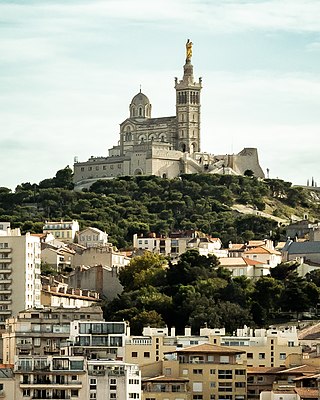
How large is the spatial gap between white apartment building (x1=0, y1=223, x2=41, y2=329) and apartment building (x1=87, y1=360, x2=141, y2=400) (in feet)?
102

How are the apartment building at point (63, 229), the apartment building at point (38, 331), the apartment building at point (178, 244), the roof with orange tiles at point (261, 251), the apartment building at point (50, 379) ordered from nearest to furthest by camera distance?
the apartment building at point (50, 379) → the apartment building at point (38, 331) → the roof with orange tiles at point (261, 251) → the apartment building at point (178, 244) → the apartment building at point (63, 229)

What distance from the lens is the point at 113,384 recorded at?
7806 centimetres

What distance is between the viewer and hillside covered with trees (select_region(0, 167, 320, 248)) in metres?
168

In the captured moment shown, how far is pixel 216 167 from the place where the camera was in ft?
646

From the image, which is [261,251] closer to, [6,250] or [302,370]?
[6,250]

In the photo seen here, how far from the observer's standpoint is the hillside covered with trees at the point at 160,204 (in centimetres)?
16762

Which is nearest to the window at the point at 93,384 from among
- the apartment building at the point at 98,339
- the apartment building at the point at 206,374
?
the apartment building at the point at 206,374

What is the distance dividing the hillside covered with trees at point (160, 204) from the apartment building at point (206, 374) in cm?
6781

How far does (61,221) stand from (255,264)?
31.1m

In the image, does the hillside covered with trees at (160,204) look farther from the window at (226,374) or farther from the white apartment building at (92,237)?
the window at (226,374)

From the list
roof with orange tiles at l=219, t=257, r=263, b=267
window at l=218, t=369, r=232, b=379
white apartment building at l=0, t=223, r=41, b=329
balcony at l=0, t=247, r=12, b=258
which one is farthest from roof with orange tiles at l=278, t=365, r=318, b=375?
roof with orange tiles at l=219, t=257, r=263, b=267

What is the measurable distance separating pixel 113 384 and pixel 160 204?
101 metres

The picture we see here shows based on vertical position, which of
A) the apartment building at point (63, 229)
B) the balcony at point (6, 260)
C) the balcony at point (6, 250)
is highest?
the apartment building at point (63, 229)

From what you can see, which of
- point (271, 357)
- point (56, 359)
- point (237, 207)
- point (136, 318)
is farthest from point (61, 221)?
point (56, 359)
